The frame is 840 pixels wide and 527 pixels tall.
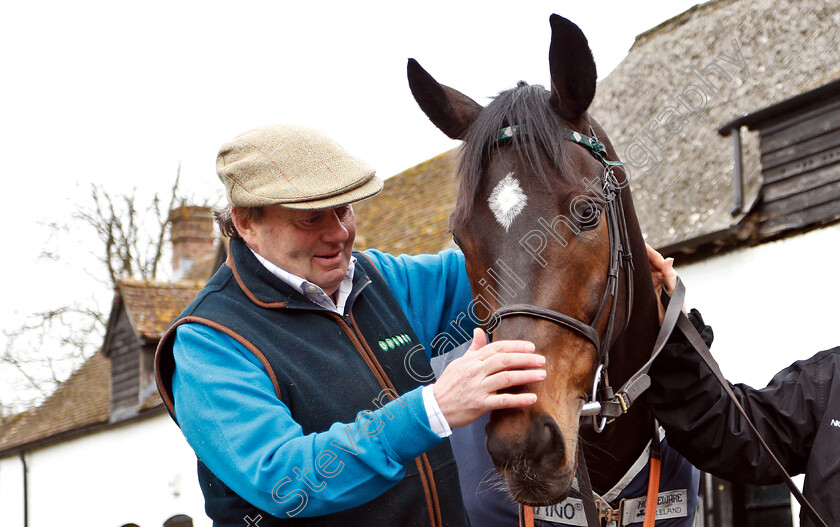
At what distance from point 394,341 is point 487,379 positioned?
0.96 meters

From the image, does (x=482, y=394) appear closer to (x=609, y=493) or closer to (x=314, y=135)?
(x=609, y=493)

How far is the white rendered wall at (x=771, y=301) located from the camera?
6.86m

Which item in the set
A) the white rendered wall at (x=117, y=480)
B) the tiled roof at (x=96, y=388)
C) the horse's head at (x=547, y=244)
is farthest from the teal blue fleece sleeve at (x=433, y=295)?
the tiled roof at (x=96, y=388)

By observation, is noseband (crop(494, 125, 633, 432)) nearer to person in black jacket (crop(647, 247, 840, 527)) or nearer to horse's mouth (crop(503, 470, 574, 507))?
horse's mouth (crop(503, 470, 574, 507))

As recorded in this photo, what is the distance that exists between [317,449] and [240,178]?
96 cm

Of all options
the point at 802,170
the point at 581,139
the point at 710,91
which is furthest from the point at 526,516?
the point at 710,91

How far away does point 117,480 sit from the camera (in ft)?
49.2

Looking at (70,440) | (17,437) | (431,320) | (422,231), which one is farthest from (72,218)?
(431,320)

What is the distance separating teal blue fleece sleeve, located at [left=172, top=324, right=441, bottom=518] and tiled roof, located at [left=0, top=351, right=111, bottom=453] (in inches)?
565

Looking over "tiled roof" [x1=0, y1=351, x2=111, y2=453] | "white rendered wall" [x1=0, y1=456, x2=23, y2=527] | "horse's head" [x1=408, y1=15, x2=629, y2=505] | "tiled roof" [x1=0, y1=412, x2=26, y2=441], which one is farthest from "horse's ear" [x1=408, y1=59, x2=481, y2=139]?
"tiled roof" [x1=0, y1=412, x2=26, y2=441]

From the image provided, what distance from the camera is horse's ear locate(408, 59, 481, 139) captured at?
2510 millimetres

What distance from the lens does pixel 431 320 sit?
308 centimetres

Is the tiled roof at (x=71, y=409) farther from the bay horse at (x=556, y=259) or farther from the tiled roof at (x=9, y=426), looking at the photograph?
the bay horse at (x=556, y=259)

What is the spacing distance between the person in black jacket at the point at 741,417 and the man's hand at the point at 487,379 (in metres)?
0.84
